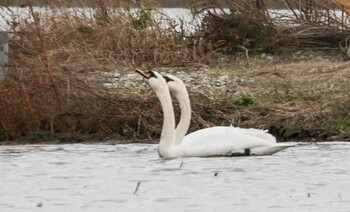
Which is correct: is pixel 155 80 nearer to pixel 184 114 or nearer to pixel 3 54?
pixel 184 114

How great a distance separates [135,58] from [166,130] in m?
5.95

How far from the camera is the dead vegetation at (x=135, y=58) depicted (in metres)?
14.9

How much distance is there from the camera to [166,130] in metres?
13.3

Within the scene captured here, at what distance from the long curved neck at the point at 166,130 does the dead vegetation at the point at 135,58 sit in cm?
148

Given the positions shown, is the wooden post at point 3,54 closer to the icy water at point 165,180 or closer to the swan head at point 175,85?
the icy water at point 165,180

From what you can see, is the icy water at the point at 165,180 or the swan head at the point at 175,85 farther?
the swan head at the point at 175,85

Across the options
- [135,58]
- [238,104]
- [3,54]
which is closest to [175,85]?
[3,54]

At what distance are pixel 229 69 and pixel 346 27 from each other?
2.40 m

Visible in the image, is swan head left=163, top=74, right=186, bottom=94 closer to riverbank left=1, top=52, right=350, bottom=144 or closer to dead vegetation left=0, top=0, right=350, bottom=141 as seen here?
riverbank left=1, top=52, right=350, bottom=144

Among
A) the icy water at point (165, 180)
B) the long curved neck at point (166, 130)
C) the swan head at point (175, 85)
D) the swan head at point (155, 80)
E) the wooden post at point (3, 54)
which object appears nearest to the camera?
the icy water at point (165, 180)

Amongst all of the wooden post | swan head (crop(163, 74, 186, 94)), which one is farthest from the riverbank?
swan head (crop(163, 74, 186, 94))

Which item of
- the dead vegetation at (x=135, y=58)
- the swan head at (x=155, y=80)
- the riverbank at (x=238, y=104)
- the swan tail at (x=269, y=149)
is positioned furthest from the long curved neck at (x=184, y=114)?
the dead vegetation at (x=135, y=58)

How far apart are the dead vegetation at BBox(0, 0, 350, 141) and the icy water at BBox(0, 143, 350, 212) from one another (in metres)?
0.87

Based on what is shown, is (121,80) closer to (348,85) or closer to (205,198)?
(348,85)
